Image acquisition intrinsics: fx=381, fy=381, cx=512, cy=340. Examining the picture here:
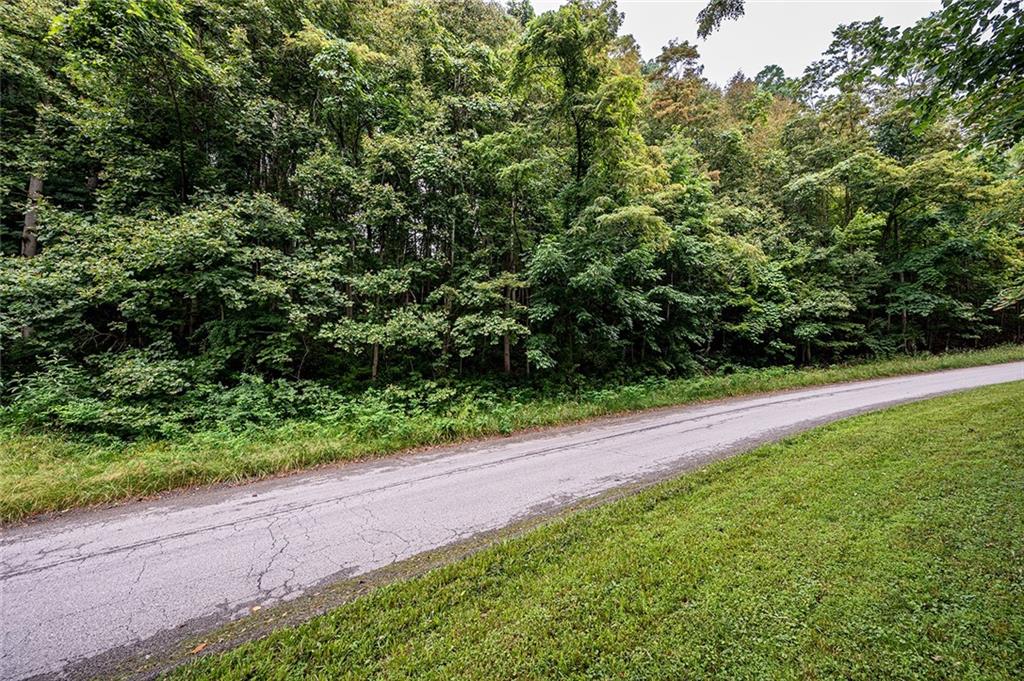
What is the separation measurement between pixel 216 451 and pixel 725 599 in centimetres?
652

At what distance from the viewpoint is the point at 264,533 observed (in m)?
3.74

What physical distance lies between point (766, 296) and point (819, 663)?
1538 centimetres

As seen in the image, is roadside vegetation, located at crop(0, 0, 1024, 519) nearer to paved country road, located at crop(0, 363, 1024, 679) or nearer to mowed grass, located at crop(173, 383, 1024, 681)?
paved country road, located at crop(0, 363, 1024, 679)

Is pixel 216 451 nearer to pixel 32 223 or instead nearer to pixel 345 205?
pixel 345 205

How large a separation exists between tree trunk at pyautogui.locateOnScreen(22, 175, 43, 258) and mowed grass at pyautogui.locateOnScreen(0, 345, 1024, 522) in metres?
4.90

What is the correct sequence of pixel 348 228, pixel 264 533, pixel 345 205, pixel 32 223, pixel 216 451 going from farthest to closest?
pixel 345 205, pixel 348 228, pixel 32 223, pixel 216 451, pixel 264 533

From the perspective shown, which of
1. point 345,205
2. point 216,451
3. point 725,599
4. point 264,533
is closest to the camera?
point 725,599

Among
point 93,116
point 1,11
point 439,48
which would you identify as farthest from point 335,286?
point 1,11

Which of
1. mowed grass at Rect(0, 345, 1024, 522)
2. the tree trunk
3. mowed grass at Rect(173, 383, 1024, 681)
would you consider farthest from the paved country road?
the tree trunk

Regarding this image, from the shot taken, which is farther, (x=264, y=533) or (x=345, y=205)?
(x=345, y=205)

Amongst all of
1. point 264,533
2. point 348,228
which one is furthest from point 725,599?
point 348,228

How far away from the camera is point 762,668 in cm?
188

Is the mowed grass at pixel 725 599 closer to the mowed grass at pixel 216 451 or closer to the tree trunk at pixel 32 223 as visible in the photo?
the mowed grass at pixel 216 451

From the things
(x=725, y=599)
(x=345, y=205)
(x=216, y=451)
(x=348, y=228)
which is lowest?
(x=725, y=599)
